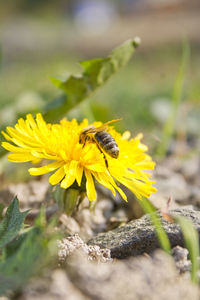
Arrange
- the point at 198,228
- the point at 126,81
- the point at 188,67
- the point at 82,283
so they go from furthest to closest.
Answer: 1. the point at 188,67
2. the point at 126,81
3. the point at 198,228
4. the point at 82,283

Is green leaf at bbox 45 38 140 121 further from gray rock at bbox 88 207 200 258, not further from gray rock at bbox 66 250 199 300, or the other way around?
gray rock at bbox 66 250 199 300

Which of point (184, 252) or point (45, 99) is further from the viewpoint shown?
point (45, 99)

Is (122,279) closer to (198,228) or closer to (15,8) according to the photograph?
(198,228)

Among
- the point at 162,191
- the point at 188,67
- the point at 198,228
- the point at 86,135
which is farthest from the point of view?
the point at 188,67

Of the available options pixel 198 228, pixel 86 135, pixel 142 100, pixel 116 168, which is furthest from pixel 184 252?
pixel 142 100

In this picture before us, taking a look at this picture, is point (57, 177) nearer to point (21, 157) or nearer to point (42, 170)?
point (42, 170)

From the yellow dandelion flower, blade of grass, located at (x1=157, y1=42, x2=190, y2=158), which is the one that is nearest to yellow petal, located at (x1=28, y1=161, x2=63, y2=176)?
the yellow dandelion flower
